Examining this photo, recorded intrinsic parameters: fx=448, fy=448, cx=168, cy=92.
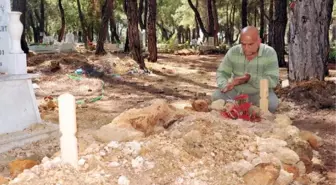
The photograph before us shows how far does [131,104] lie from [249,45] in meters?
Answer: 3.63

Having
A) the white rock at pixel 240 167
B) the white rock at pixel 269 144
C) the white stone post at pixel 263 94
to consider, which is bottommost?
the white rock at pixel 240 167

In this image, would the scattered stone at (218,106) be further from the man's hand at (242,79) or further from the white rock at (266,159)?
the white rock at (266,159)

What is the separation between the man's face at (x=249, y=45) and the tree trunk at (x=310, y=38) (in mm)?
3245

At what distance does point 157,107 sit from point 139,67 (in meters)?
9.23

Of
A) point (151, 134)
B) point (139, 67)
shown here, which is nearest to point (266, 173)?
point (151, 134)

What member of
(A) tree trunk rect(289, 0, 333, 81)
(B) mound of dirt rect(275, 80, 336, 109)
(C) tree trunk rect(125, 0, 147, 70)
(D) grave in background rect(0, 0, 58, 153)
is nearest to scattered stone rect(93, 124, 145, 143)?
(D) grave in background rect(0, 0, 58, 153)

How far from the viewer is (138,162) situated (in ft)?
9.44

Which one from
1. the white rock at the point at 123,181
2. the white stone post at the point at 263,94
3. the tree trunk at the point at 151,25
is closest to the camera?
the white rock at the point at 123,181

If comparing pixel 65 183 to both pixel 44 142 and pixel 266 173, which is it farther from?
pixel 44 142

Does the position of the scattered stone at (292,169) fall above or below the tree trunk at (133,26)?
below

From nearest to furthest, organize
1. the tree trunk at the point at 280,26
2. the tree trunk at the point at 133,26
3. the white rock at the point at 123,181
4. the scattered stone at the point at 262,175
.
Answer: the white rock at the point at 123,181, the scattered stone at the point at 262,175, the tree trunk at the point at 133,26, the tree trunk at the point at 280,26

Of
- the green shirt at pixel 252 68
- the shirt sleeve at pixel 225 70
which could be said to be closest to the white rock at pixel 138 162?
the green shirt at pixel 252 68

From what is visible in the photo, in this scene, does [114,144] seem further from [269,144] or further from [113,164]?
[269,144]

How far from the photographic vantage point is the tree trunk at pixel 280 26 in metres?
14.6
